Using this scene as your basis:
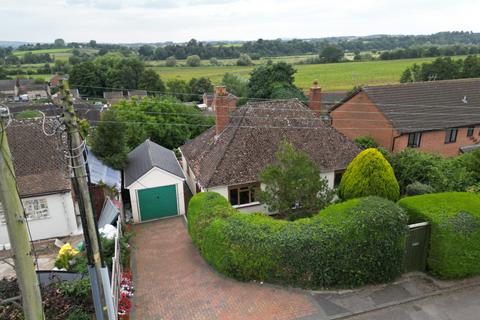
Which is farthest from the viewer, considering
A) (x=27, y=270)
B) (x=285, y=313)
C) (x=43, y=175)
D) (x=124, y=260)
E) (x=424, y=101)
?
(x=424, y=101)

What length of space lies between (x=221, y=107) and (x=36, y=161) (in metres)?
10.2

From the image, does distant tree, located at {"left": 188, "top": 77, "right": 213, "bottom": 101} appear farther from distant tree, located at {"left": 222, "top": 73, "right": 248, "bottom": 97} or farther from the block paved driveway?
the block paved driveway

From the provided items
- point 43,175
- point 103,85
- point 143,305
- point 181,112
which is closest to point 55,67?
point 103,85

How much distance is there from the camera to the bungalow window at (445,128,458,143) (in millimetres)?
26250

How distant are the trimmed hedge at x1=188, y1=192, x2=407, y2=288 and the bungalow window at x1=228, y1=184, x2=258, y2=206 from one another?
5.12 metres

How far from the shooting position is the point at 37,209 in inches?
628

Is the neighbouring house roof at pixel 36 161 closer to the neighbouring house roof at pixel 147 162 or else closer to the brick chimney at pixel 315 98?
the neighbouring house roof at pixel 147 162

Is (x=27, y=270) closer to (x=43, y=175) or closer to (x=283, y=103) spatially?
(x=43, y=175)

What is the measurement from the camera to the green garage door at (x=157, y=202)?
18.8 metres

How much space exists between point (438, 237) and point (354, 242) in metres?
3.21

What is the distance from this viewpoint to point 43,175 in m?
16.4

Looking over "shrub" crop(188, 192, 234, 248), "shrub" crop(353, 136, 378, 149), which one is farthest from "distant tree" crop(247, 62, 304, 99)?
"shrub" crop(188, 192, 234, 248)

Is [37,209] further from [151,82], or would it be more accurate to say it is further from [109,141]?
[151,82]

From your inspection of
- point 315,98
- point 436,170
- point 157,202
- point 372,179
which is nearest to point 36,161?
point 157,202
